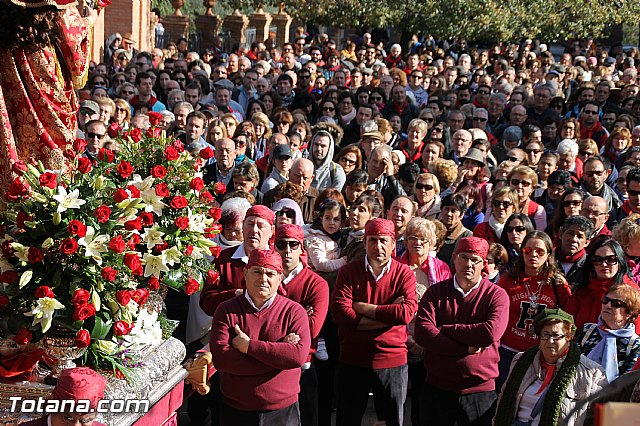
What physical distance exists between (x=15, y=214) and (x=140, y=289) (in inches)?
27.7

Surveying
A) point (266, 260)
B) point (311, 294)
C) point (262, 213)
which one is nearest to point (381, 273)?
point (311, 294)

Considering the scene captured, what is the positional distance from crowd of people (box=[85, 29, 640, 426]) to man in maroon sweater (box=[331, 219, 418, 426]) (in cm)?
1

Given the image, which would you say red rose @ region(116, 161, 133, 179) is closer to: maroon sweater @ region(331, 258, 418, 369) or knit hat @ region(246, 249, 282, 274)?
knit hat @ region(246, 249, 282, 274)

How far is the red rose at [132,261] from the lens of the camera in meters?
5.23

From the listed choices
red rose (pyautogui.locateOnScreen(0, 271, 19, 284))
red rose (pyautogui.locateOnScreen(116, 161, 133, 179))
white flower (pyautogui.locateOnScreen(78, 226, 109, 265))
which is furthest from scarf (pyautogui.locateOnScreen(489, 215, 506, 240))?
red rose (pyautogui.locateOnScreen(0, 271, 19, 284))

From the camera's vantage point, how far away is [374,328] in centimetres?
729

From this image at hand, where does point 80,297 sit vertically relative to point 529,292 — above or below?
above

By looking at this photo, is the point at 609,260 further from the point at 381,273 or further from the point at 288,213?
the point at 288,213

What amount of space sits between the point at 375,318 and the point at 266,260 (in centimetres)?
120

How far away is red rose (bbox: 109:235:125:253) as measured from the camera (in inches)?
203

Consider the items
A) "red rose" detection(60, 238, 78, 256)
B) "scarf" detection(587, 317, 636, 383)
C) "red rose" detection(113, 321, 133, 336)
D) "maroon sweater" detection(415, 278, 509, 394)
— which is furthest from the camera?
"maroon sweater" detection(415, 278, 509, 394)

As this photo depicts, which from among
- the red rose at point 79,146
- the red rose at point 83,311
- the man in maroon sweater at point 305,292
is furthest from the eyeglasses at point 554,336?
the red rose at point 79,146

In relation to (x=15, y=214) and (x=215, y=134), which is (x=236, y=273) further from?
(x=215, y=134)

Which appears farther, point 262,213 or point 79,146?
point 262,213
